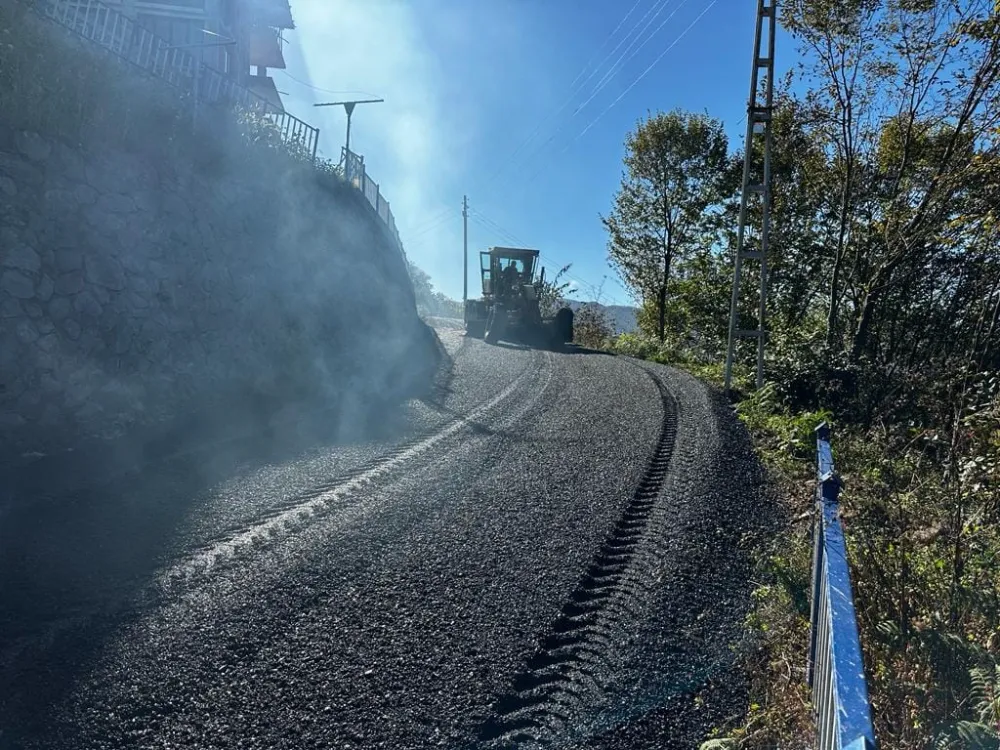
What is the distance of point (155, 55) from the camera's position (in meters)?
10.1

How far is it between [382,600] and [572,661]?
110cm

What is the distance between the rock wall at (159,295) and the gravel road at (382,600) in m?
1.41

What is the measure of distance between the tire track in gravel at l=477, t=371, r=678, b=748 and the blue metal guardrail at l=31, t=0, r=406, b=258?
8295 mm

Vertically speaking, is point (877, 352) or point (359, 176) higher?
point (359, 176)

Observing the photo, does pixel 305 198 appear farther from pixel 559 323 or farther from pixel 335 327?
pixel 559 323

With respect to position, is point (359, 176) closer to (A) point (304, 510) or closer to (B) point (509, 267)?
(B) point (509, 267)

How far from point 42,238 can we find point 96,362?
130cm

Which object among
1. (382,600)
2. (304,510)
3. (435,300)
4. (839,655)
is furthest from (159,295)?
(435,300)

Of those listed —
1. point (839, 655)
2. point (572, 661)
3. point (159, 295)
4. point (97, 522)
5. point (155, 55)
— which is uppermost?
point (155, 55)

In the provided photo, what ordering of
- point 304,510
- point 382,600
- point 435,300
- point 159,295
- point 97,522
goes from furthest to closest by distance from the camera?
point 435,300 < point 159,295 < point 304,510 < point 97,522 < point 382,600

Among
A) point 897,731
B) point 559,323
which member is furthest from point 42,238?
point 559,323

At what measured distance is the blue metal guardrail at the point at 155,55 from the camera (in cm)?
883

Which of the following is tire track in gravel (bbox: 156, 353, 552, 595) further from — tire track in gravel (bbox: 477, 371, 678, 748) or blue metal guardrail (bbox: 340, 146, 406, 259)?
blue metal guardrail (bbox: 340, 146, 406, 259)

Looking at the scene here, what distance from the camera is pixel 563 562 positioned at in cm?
415
